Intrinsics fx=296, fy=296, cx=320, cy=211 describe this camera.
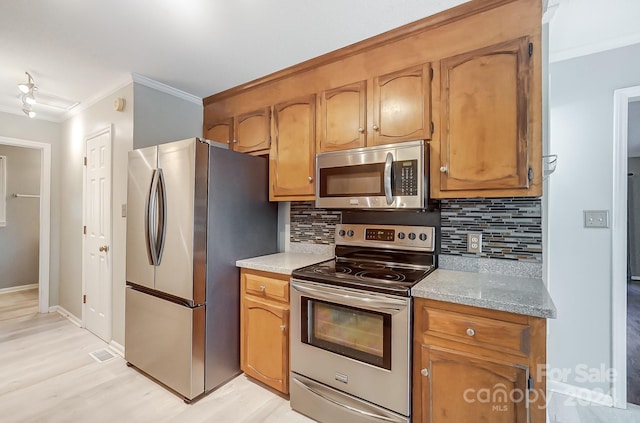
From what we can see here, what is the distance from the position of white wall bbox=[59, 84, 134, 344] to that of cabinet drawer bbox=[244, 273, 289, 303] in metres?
1.28

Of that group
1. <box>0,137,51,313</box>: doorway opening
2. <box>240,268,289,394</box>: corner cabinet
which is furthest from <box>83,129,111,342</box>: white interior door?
<box>240,268,289,394</box>: corner cabinet

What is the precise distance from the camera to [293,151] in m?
2.34

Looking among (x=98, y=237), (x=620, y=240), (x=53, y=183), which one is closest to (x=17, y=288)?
(x=53, y=183)

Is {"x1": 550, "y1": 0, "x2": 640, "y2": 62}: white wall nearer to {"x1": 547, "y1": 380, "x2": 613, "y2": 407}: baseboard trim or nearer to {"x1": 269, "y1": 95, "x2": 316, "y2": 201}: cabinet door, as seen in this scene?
{"x1": 269, "y1": 95, "x2": 316, "y2": 201}: cabinet door

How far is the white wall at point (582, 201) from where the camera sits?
6.39ft

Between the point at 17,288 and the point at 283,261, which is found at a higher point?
the point at 283,261

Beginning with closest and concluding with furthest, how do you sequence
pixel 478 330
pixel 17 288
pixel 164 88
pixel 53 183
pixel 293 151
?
1. pixel 478 330
2. pixel 293 151
3. pixel 164 88
4. pixel 53 183
5. pixel 17 288

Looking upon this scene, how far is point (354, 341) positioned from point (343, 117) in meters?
1.47

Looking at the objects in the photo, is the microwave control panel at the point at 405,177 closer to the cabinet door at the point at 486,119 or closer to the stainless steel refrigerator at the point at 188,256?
the cabinet door at the point at 486,119

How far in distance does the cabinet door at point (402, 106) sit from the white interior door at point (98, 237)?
2471 mm

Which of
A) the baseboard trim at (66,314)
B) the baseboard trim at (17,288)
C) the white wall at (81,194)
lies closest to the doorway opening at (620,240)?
the white wall at (81,194)

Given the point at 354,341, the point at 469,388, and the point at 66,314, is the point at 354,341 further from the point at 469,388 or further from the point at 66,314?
the point at 66,314

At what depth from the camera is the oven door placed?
4.88 ft

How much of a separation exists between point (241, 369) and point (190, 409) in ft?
1.37
